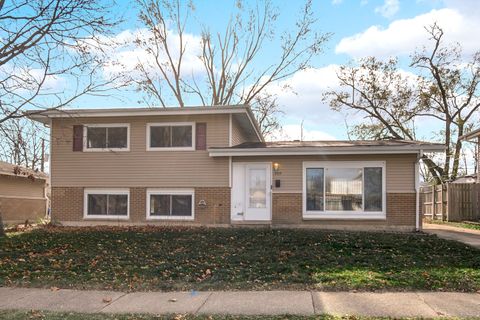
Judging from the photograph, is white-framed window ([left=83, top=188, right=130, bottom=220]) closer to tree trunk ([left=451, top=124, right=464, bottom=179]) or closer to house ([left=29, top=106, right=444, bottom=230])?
house ([left=29, top=106, right=444, bottom=230])

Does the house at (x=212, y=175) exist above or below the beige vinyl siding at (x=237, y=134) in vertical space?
below

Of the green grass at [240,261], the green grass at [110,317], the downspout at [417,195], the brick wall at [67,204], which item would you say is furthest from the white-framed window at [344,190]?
the green grass at [110,317]

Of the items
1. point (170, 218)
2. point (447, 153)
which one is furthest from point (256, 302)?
point (447, 153)

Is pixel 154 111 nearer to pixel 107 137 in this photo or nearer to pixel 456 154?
pixel 107 137

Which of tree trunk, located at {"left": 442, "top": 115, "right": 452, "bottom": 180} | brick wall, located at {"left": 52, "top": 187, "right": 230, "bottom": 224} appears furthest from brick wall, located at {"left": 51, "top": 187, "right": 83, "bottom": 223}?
tree trunk, located at {"left": 442, "top": 115, "right": 452, "bottom": 180}

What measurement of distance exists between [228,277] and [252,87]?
25798mm

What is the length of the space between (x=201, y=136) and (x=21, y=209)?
39.6 ft

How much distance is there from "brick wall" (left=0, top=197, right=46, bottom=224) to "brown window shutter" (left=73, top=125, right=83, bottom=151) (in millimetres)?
6755

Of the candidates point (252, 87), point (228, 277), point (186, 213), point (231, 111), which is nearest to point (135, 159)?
point (186, 213)

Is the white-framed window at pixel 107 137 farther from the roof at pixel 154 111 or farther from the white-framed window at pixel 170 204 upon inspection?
the white-framed window at pixel 170 204

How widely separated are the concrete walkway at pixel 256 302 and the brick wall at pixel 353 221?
795 cm

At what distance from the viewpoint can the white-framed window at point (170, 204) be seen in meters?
16.0

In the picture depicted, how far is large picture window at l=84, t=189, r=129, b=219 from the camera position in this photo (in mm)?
16406

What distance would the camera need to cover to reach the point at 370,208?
14.9m
